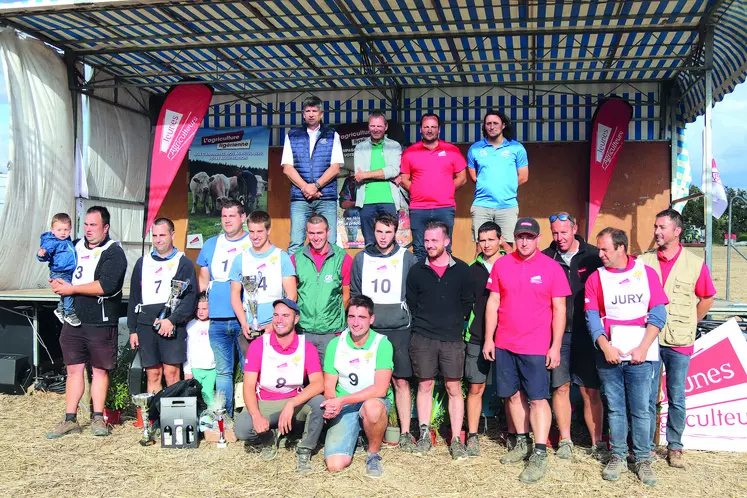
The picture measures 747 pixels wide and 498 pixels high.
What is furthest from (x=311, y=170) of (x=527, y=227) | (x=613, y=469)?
(x=613, y=469)

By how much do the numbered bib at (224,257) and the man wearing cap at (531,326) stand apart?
2.19 meters

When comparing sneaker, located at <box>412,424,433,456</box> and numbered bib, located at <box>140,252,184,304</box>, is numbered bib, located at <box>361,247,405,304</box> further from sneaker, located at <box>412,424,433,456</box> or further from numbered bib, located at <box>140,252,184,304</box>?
numbered bib, located at <box>140,252,184,304</box>

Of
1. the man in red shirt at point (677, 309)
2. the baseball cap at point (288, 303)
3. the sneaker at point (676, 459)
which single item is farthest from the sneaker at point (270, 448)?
the sneaker at point (676, 459)

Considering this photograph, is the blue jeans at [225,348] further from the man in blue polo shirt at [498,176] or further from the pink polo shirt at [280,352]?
the man in blue polo shirt at [498,176]

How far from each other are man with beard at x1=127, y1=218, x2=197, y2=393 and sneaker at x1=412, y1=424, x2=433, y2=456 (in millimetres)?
2157

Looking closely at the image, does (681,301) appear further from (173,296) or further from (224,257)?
(173,296)

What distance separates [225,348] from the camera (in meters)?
5.43

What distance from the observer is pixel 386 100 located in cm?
1166

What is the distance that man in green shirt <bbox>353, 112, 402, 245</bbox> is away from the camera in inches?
245

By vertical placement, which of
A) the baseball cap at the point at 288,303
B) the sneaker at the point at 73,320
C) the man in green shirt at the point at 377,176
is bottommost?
the sneaker at the point at 73,320

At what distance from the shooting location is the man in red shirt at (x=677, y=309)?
15.2ft

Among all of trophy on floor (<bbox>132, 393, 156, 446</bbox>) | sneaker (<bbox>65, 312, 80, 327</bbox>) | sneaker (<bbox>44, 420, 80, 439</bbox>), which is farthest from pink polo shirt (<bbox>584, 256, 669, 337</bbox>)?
sneaker (<bbox>44, 420, 80, 439</bbox>)

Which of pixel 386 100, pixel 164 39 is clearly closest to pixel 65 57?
pixel 164 39

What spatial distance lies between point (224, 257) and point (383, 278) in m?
1.41
